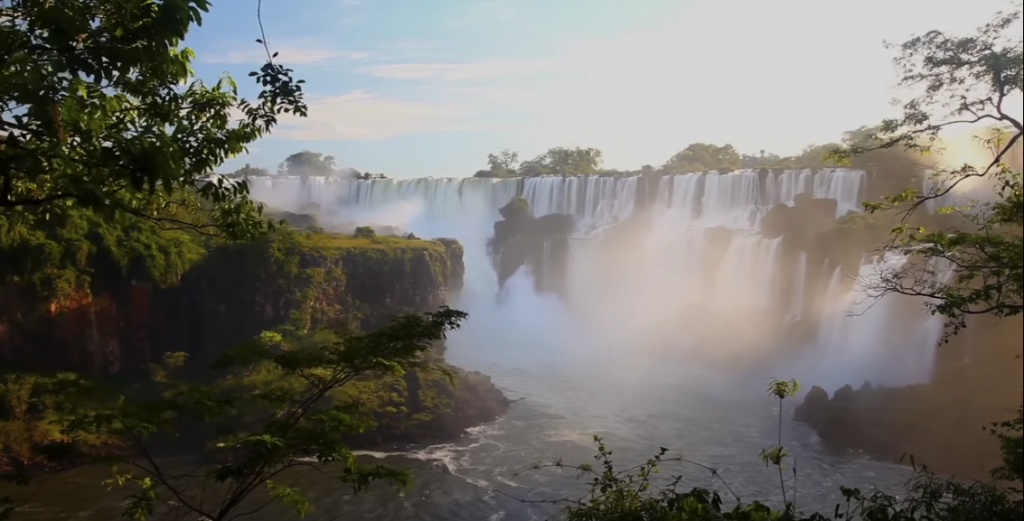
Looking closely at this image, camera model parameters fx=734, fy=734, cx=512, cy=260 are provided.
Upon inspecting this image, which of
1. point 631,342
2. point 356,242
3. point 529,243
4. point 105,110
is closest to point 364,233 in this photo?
point 356,242

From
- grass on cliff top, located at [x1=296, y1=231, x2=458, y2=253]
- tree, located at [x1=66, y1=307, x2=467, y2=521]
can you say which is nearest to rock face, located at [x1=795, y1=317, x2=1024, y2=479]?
grass on cliff top, located at [x1=296, y1=231, x2=458, y2=253]

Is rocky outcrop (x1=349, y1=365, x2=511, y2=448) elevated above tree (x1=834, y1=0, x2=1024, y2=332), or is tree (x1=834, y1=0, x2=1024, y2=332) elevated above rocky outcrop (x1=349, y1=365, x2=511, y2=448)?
tree (x1=834, y1=0, x2=1024, y2=332)

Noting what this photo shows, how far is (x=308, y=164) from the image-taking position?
19.7m

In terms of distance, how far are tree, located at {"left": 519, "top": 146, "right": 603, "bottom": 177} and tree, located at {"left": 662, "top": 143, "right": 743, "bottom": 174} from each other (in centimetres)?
262

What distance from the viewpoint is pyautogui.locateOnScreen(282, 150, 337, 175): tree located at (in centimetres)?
1930

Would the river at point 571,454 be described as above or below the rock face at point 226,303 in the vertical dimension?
below

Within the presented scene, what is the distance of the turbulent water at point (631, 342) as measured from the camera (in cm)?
1005

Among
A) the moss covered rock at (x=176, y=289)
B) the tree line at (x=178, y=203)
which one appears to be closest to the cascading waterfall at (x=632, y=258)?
the moss covered rock at (x=176, y=289)

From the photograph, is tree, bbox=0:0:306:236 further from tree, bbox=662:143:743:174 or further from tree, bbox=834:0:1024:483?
tree, bbox=662:143:743:174

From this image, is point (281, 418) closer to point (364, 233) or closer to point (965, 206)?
point (965, 206)

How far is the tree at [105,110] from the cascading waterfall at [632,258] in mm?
14203

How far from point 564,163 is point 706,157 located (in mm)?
4634

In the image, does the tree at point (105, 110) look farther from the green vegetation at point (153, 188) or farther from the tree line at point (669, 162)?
the tree line at point (669, 162)

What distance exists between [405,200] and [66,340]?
37.4 ft
